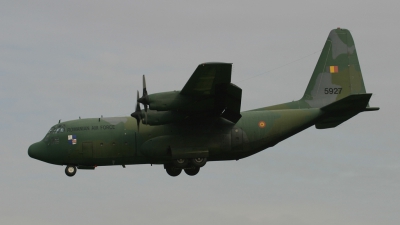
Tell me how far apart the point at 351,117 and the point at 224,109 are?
18.7 ft

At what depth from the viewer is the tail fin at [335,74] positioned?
30.0m

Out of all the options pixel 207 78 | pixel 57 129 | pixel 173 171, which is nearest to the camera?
pixel 207 78

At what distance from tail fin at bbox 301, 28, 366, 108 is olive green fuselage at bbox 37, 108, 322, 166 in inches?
63.0

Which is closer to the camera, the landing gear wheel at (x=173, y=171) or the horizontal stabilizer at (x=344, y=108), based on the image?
the horizontal stabilizer at (x=344, y=108)

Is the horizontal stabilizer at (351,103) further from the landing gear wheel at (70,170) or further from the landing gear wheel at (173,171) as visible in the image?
the landing gear wheel at (70,170)

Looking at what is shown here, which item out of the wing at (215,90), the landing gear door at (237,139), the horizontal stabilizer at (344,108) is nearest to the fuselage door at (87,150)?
the wing at (215,90)

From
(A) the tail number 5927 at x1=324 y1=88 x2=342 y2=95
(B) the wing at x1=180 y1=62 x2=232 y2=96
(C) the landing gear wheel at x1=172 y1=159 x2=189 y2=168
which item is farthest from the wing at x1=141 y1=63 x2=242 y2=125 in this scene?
(A) the tail number 5927 at x1=324 y1=88 x2=342 y2=95

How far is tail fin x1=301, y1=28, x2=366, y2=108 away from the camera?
29984 mm

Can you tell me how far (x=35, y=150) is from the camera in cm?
2911

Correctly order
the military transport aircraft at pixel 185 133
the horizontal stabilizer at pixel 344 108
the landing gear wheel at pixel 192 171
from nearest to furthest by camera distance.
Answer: the military transport aircraft at pixel 185 133, the horizontal stabilizer at pixel 344 108, the landing gear wheel at pixel 192 171

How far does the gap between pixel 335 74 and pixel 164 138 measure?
26.8ft

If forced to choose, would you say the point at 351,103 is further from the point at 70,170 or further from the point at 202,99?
the point at 70,170

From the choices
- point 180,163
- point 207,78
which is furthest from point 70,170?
point 207,78

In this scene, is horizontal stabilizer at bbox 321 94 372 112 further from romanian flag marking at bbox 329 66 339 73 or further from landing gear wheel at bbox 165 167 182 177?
landing gear wheel at bbox 165 167 182 177
